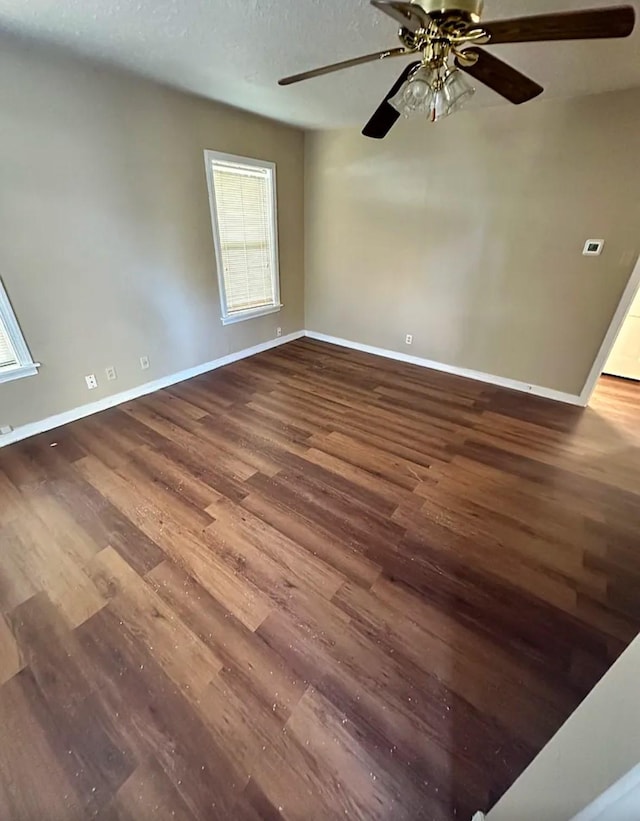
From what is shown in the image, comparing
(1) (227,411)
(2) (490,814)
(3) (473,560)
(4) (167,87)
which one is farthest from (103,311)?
(2) (490,814)

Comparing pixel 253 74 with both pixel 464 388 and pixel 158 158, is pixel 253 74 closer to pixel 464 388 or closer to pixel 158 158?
pixel 158 158

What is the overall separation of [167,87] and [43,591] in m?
3.58

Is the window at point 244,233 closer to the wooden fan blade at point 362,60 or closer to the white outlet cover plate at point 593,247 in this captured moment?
the wooden fan blade at point 362,60

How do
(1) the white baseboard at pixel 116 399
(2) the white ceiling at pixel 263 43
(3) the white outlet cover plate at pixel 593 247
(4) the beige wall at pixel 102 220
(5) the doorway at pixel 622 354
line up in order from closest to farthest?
(2) the white ceiling at pixel 263 43
(4) the beige wall at pixel 102 220
(1) the white baseboard at pixel 116 399
(3) the white outlet cover plate at pixel 593 247
(5) the doorway at pixel 622 354

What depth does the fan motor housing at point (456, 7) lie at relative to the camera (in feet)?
3.69

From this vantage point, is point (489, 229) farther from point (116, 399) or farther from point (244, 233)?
point (116, 399)

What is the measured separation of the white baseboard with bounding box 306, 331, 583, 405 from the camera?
11.3 feet

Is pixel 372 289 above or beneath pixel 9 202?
beneath

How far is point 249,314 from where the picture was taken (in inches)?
165

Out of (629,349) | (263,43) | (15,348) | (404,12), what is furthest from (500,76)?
(629,349)

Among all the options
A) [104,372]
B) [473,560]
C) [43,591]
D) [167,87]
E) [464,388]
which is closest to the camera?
[43,591]

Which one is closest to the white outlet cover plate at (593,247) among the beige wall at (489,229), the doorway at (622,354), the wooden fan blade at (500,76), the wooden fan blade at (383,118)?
the beige wall at (489,229)

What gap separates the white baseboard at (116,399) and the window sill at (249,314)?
1.23ft

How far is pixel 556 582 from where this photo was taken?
1694 mm
